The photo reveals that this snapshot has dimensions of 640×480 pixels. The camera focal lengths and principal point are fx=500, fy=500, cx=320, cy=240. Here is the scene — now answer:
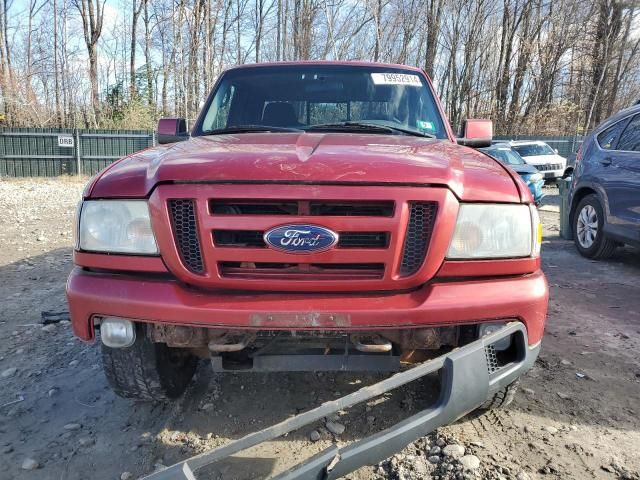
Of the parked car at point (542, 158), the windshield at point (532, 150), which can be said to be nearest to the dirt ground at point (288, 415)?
the parked car at point (542, 158)

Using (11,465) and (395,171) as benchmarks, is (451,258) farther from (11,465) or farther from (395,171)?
(11,465)

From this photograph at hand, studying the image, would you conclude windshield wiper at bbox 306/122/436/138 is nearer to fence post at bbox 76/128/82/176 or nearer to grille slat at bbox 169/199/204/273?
grille slat at bbox 169/199/204/273

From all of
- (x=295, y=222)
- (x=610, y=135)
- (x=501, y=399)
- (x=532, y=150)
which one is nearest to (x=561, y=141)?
(x=532, y=150)

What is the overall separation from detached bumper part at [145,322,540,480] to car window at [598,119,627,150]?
4.80m

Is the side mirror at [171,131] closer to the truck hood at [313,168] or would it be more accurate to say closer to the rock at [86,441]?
the truck hood at [313,168]

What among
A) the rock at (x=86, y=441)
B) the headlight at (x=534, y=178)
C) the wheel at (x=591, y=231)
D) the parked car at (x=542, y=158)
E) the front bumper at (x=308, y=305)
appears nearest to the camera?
the front bumper at (x=308, y=305)

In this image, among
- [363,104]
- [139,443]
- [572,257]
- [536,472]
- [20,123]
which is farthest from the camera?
[20,123]

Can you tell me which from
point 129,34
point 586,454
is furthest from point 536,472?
point 129,34

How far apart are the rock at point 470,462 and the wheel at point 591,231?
15.1 ft

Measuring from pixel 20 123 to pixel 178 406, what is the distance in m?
23.9

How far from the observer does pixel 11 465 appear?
7.23 feet

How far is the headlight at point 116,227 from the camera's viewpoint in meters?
1.97

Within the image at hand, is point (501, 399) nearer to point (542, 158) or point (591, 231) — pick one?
point (591, 231)

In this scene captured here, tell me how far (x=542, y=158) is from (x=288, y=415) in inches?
668
